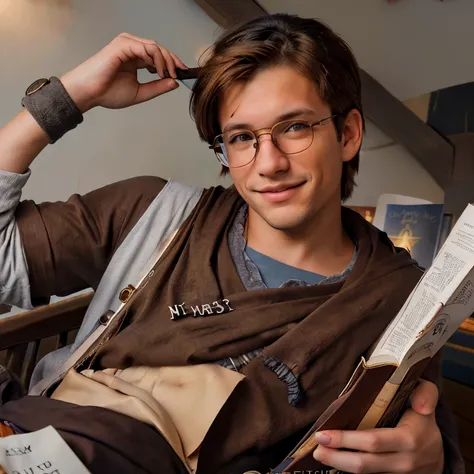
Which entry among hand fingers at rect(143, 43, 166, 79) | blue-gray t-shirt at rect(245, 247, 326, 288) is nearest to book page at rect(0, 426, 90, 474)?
blue-gray t-shirt at rect(245, 247, 326, 288)

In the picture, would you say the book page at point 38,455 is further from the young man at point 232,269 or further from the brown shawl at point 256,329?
the brown shawl at point 256,329

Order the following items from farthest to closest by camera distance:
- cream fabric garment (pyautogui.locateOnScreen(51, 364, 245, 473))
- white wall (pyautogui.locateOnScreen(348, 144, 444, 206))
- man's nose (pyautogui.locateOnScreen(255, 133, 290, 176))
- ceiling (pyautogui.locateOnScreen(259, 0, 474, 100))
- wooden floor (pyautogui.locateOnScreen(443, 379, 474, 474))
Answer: white wall (pyautogui.locateOnScreen(348, 144, 444, 206)) < ceiling (pyautogui.locateOnScreen(259, 0, 474, 100)) < wooden floor (pyautogui.locateOnScreen(443, 379, 474, 474)) < man's nose (pyautogui.locateOnScreen(255, 133, 290, 176)) < cream fabric garment (pyautogui.locateOnScreen(51, 364, 245, 473))

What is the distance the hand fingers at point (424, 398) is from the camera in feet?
2.39

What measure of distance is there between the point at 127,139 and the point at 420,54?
138 cm

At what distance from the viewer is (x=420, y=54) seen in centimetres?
211

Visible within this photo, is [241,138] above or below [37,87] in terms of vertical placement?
below

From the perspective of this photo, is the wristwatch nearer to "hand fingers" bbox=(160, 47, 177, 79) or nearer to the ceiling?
"hand fingers" bbox=(160, 47, 177, 79)

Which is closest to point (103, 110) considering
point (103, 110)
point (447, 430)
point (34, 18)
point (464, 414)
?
point (103, 110)

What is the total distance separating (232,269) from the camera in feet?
2.89

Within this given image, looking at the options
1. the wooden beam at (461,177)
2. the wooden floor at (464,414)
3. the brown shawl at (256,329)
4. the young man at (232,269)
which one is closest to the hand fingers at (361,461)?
the young man at (232,269)

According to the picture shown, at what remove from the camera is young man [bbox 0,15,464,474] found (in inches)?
28.6

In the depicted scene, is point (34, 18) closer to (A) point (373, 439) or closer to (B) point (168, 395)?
(B) point (168, 395)

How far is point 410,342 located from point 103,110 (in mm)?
1147

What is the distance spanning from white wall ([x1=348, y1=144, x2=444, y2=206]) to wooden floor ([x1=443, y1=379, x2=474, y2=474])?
0.89m
